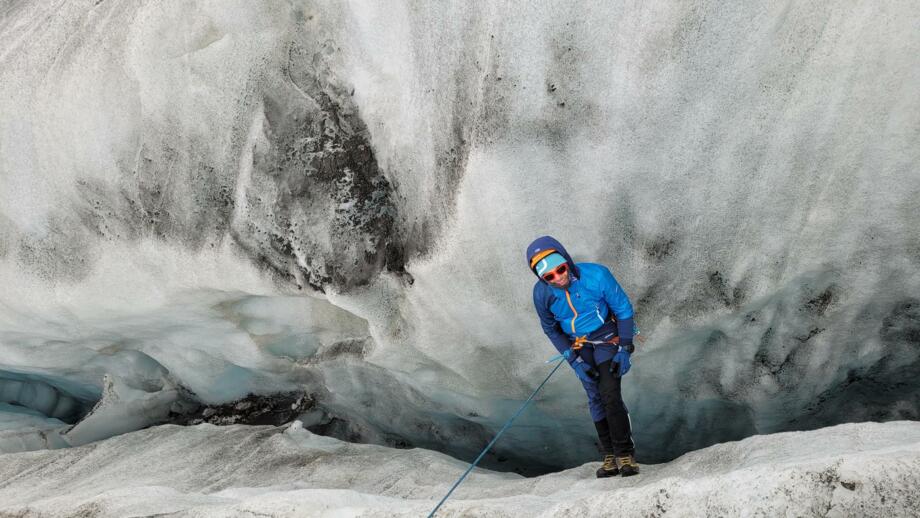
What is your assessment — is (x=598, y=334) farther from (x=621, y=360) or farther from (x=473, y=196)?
(x=473, y=196)

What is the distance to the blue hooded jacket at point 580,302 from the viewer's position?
419 centimetres

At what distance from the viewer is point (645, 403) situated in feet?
18.0

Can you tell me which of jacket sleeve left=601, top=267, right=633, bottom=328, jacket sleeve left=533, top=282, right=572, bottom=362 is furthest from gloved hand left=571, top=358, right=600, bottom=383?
jacket sleeve left=601, top=267, right=633, bottom=328

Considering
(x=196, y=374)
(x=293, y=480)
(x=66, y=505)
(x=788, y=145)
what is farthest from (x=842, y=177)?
(x=196, y=374)

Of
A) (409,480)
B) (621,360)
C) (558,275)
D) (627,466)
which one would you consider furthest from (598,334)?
(409,480)

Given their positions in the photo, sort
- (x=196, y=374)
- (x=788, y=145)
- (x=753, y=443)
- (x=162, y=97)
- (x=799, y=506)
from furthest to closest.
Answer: (x=196, y=374) < (x=162, y=97) < (x=788, y=145) < (x=753, y=443) < (x=799, y=506)

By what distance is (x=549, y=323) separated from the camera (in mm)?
4402

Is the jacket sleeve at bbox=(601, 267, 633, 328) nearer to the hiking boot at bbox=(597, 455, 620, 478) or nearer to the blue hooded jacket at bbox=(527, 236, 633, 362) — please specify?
the blue hooded jacket at bbox=(527, 236, 633, 362)

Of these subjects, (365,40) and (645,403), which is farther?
(645,403)

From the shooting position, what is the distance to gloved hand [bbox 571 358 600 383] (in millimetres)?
4355

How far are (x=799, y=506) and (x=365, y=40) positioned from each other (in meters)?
3.41

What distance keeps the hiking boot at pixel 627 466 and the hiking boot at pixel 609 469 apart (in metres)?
0.03

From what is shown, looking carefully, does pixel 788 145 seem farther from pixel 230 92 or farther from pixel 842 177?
pixel 230 92

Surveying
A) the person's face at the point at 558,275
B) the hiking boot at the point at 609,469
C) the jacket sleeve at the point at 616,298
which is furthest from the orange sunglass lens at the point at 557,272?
the hiking boot at the point at 609,469
